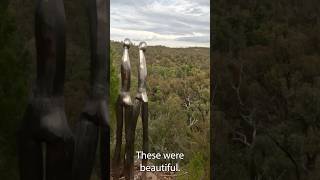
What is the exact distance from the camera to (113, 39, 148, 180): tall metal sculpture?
21.0 feet

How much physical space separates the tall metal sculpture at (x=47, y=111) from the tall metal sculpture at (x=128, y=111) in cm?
259

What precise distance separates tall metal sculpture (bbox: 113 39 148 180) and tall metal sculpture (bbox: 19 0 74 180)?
2.59 m

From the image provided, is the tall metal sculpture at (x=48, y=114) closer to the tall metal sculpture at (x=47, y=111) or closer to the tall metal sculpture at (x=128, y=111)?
the tall metal sculpture at (x=47, y=111)

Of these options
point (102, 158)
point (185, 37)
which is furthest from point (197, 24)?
point (102, 158)

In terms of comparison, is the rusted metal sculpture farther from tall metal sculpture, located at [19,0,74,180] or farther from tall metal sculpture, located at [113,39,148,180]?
tall metal sculpture, located at [113,39,148,180]

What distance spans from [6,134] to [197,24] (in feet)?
8.23

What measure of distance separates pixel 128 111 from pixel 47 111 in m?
2.68

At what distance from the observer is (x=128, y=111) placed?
6395 millimetres
